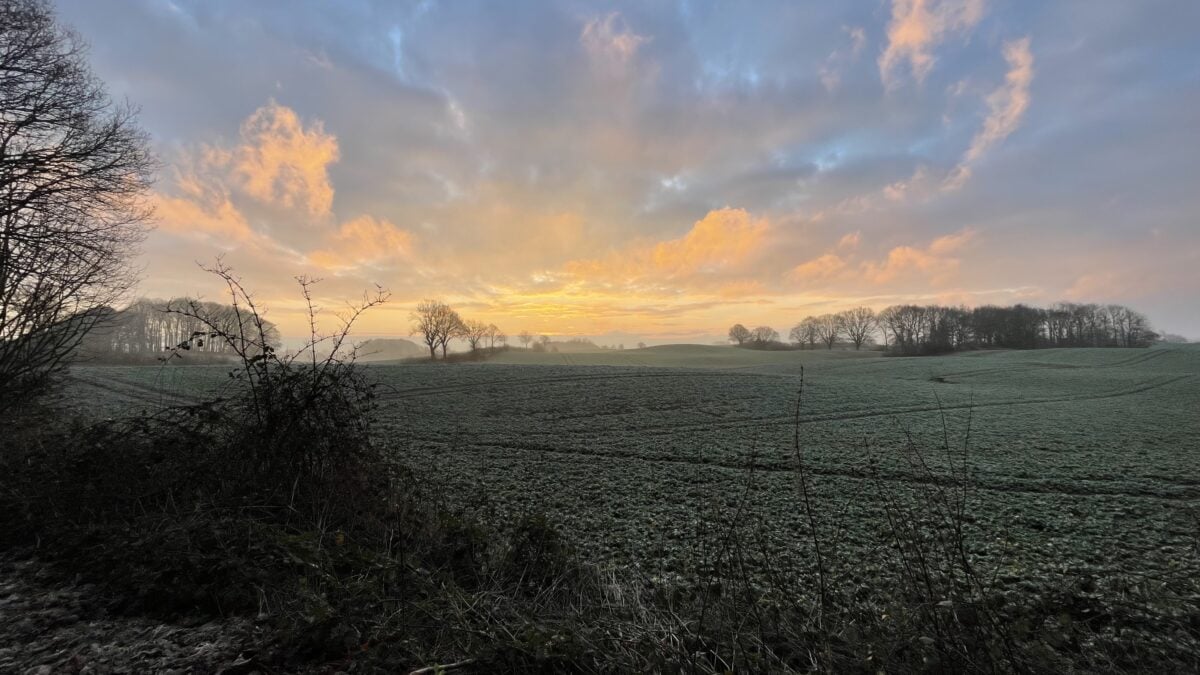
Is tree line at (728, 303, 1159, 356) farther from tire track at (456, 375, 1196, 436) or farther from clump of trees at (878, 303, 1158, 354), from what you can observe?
tire track at (456, 375, 1196, 436)

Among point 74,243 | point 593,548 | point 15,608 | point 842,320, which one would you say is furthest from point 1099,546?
point 842,320

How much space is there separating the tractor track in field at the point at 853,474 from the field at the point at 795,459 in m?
0.06

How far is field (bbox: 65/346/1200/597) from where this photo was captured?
20.3 feet

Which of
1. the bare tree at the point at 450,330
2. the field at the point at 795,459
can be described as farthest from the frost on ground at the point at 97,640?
the bare tree at the point at 450,330

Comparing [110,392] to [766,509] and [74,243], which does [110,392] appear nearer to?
[74,243]

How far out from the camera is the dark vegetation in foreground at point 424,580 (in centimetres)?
302

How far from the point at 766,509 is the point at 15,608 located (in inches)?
328

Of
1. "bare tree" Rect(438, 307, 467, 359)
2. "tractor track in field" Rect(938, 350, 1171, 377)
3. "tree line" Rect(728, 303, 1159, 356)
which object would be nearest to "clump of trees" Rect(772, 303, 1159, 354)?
"tree line" Rect(728, 303, 1159, 356)

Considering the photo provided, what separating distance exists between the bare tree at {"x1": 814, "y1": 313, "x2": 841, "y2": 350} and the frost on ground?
9384 cm

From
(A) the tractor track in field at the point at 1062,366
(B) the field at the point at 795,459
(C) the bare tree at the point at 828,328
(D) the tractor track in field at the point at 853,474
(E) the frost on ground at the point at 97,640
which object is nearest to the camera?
(E) the frost on ground at the point at 97,640

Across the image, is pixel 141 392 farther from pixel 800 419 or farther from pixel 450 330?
Result: pixel 450 330

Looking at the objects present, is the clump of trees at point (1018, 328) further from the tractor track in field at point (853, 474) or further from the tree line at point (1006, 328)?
the tractor track in field at point (853, 474)

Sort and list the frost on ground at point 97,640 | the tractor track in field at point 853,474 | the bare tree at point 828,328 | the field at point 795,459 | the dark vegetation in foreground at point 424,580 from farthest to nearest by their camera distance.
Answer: the bare tree at point 828,328 < the tractor track in field at point 853,474 < the field at point 795,459 < the dark vegetation in foreground at point 424,580 < the frost on ground at point 97,640

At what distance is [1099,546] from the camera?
237 inches
